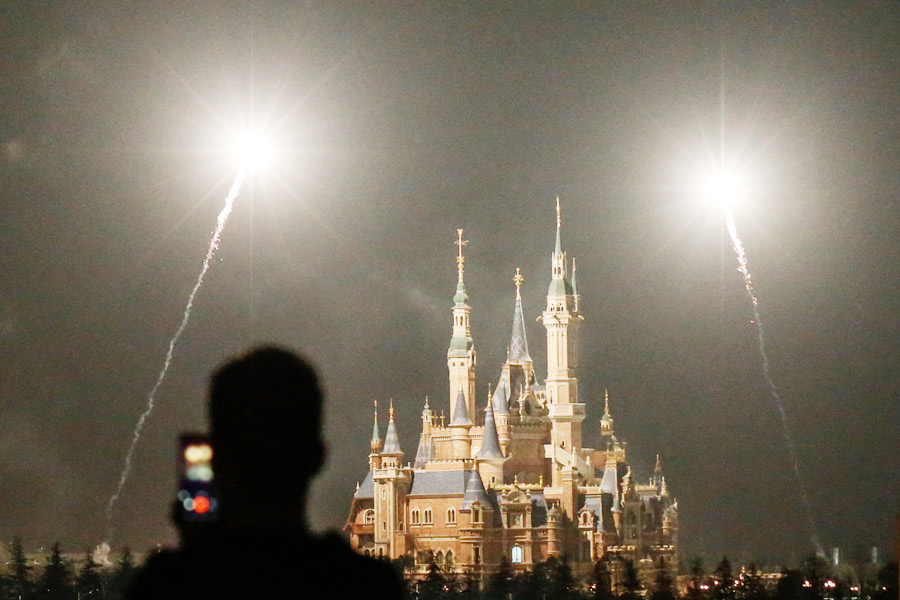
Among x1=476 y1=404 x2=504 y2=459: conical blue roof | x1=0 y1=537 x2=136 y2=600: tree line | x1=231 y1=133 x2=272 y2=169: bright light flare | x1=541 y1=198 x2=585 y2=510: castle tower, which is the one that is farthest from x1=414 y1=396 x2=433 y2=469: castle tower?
x1=0 y1=537 x2=136 y2=600: tree line

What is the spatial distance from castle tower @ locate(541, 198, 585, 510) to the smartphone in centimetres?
6038

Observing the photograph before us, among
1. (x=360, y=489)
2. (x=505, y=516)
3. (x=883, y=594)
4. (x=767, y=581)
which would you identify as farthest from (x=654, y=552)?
(x=883, y=594)

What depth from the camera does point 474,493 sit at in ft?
194

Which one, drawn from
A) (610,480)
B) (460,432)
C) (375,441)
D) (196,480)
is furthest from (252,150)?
(196,480)

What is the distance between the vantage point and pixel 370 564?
275 cm

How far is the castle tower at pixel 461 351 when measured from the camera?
6125cm

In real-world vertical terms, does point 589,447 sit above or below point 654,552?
above

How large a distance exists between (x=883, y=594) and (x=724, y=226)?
16353 millimetres

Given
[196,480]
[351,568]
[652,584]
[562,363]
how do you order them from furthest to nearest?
1. [562,363]
2. [652,584]
3. [196,480]
4. [351,568]

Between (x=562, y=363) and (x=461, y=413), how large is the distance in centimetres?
438

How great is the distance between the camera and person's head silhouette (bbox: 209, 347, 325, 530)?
2811 mm

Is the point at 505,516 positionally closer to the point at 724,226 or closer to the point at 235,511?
the point at 724,226

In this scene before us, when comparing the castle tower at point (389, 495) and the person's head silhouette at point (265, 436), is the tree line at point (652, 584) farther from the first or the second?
the person's head silhouette at point (265, 436)

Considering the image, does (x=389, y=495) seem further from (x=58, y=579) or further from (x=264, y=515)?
(x=264, y=515)
